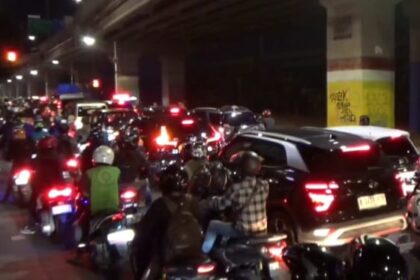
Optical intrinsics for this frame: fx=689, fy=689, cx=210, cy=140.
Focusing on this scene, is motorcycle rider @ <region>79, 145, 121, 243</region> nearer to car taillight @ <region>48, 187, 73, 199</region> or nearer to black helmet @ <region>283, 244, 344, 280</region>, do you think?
car taillight @ <region>48, 187, 73, 199</region>

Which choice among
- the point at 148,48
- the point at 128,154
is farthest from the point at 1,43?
the point at 148,48

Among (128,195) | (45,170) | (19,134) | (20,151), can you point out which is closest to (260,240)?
(128,195)

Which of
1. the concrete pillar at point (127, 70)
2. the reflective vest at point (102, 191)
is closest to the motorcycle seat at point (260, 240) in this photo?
the reflective vest at point (102, 191)

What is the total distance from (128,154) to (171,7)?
24.2m

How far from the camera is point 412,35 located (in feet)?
99.8

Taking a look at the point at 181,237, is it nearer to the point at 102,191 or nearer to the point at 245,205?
the point at 245,205

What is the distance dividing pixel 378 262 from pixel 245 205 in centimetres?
260

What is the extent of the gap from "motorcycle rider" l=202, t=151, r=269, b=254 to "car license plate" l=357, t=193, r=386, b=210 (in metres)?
1.79

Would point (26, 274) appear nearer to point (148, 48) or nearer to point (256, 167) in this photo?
point (256, 167)

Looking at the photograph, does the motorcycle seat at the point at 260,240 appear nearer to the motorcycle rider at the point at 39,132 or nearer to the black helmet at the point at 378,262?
the black helmet at the point at 378,262

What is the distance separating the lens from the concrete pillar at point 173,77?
55.4m

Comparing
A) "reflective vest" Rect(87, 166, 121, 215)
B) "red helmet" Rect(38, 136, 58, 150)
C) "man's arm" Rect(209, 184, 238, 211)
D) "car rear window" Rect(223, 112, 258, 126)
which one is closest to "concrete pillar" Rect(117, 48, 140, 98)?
"car rear window" Rect(223, 112, 258, 126)

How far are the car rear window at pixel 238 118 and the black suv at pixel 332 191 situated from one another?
15357 millimetres

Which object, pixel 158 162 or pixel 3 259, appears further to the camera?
pixel 158 162
